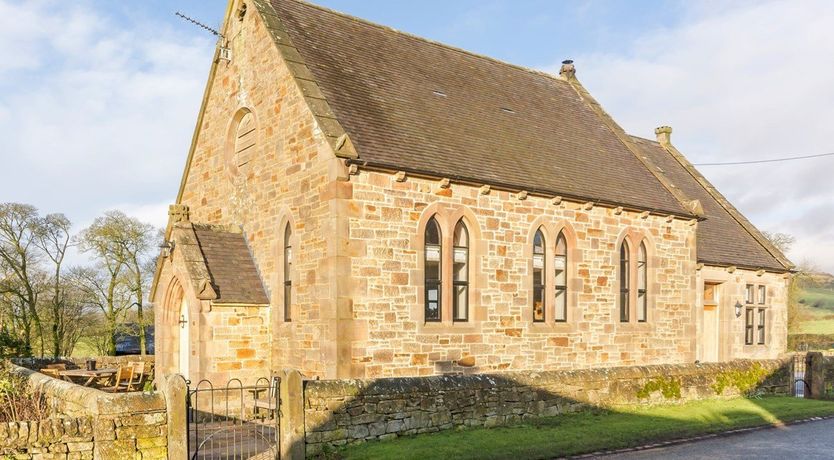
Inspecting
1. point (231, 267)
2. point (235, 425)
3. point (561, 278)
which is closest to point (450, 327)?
point (561, 278)

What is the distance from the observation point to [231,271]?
18688 millimetres

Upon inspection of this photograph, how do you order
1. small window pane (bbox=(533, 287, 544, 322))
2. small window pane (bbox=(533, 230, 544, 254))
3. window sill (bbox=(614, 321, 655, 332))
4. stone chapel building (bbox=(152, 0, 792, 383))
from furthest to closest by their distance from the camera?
window sill (bbox=(614, 321, 655, 332)) → small window pane (bbox=(533, 230, 544, 254)) → small window pane (bbox=(533, 287, 544, 322)) → stone chapel building (bbox=(152, 0, 792, 383))

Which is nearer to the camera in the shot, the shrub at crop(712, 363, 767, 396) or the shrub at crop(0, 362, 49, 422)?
the shrub at crop(0, 362, 49, 422)

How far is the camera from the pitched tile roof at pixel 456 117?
18109 millimetres

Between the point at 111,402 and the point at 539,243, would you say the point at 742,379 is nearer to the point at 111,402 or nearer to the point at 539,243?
the point at 539,243

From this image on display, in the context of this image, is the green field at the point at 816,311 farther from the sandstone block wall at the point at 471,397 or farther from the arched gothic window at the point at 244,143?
the arched gothic window at the point at 244,143

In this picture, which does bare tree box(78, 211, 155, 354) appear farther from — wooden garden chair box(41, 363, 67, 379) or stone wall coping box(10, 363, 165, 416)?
stone wall coping box(10, 363, 165, 416)

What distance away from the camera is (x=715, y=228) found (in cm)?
2833

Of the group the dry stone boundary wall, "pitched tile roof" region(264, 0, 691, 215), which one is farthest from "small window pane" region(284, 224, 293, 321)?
A: the dry stone boundary wall

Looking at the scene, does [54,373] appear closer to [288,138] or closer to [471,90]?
[288,138]

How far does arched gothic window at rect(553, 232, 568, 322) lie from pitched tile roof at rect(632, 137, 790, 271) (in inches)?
285

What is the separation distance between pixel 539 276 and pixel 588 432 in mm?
7160

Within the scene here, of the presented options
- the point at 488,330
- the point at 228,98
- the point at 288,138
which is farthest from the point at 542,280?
the point at 228,98

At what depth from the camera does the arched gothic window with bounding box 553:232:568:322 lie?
2050cm
